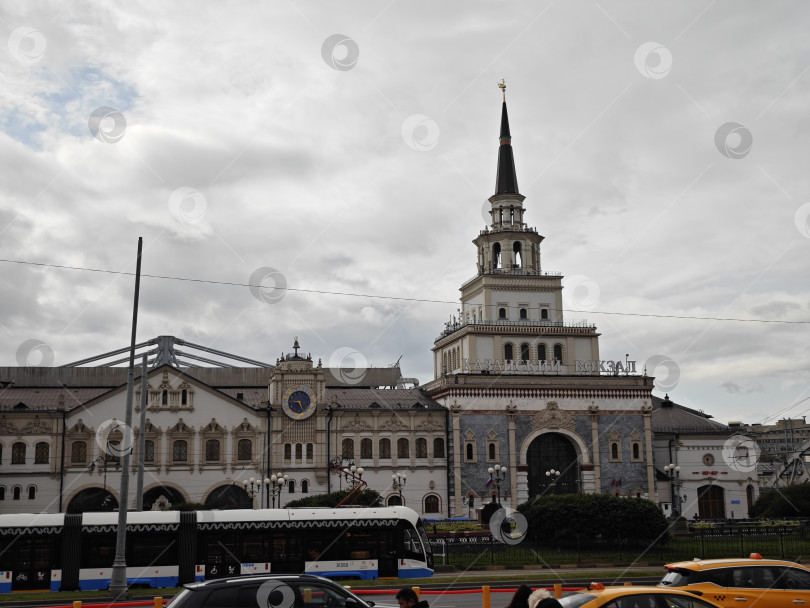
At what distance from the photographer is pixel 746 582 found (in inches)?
721

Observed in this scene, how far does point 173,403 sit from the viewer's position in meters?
65.1

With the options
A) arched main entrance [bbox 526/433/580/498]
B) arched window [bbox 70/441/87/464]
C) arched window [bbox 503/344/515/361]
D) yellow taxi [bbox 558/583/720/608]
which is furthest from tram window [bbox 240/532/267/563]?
arched window [bbox 503/344/515/361]

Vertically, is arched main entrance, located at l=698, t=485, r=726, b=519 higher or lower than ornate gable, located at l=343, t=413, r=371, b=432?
lower

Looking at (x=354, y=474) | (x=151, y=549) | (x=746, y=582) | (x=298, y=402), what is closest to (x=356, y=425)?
(x=298, y=402)

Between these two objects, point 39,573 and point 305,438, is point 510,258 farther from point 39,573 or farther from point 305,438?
point 39,573

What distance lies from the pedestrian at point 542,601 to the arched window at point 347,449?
55724 millimetres

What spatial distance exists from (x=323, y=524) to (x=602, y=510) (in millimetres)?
17716

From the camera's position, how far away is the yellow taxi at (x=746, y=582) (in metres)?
18.0

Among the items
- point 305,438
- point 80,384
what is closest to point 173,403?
point 305,438

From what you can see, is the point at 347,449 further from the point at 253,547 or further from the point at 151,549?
the point at 151,549

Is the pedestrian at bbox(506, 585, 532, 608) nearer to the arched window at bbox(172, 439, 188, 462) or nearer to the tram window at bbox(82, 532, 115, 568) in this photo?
the tram window at bbox(82, 532, 115, 568)

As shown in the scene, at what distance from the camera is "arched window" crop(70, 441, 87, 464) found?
62.7m

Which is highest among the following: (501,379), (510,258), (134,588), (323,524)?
(510,258)

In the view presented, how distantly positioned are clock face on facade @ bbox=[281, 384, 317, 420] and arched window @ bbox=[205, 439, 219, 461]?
5826mm
